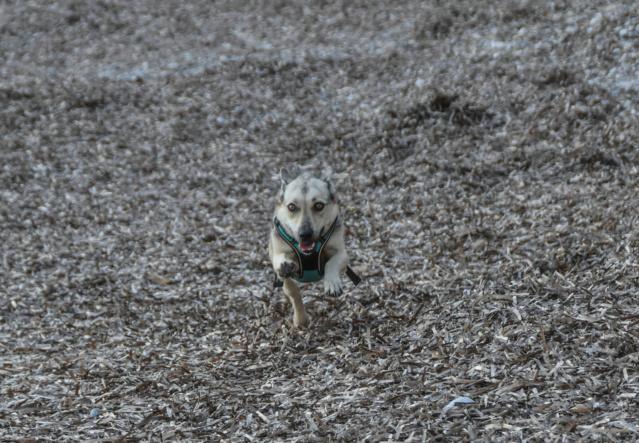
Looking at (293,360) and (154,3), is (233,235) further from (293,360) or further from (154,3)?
(154,3)

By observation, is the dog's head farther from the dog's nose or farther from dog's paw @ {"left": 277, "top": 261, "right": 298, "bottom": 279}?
dog's paw @ {"left": 277, "top": 261, "right": 298, "bottom": 279}

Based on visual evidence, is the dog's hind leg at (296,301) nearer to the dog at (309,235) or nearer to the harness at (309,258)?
the dog at (309,235)

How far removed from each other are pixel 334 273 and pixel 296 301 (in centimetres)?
76

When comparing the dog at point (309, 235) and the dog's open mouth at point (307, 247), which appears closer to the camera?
the dog's open mouth at point (307, 247)

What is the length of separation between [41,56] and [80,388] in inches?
486

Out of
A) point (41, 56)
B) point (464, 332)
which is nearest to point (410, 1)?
point (41, 56)

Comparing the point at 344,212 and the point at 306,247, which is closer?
the point at 306,247

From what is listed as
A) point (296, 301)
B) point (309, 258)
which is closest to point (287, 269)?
point (309, 258)

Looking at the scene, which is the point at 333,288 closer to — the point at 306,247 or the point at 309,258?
the point at 309,258

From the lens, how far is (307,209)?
5039mm

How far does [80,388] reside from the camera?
532 cm

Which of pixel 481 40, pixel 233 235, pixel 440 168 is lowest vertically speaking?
pixel 233 235

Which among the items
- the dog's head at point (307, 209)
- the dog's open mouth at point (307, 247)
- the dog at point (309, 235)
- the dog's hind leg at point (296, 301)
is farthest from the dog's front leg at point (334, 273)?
the dog's hind leg at point (296, 301)

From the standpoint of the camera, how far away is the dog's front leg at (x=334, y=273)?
514cm
